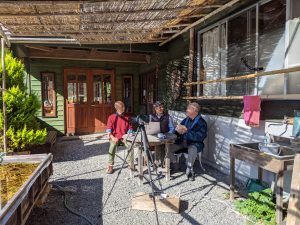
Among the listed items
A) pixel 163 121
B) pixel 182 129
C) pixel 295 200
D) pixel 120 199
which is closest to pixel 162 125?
pixel 163 121

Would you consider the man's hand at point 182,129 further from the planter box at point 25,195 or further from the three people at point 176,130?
the planter box at point 25,195

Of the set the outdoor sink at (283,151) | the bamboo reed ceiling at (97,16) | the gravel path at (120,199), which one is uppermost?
the bamboo reed ceiling at (97,16)

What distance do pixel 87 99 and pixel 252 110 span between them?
245 inches

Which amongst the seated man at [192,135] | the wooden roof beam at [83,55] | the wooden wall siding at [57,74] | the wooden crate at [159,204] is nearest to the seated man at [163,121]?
the seated man at [192,135]

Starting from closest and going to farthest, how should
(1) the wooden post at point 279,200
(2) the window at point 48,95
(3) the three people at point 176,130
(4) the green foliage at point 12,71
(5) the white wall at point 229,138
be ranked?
(1) the wooden post at point 279,200 < (5) the white wall at point 229,138 < (3) the three people at point 176,130 < (4) the green foliage at point 12,71 < (2) the window at point 48,95

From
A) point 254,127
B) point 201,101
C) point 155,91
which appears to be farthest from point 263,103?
point 155,91

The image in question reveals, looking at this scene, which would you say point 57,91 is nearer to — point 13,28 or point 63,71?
point 63,71

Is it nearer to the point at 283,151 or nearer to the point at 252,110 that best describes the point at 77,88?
the point at 252,110

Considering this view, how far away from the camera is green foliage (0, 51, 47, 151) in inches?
176

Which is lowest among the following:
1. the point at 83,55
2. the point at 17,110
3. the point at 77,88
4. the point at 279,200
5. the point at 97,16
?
the point at 279,200

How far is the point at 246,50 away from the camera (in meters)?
3.91

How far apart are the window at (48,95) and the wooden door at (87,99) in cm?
39

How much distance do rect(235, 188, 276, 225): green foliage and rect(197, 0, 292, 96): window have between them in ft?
4.24

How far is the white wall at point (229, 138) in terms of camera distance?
11.1 ft
